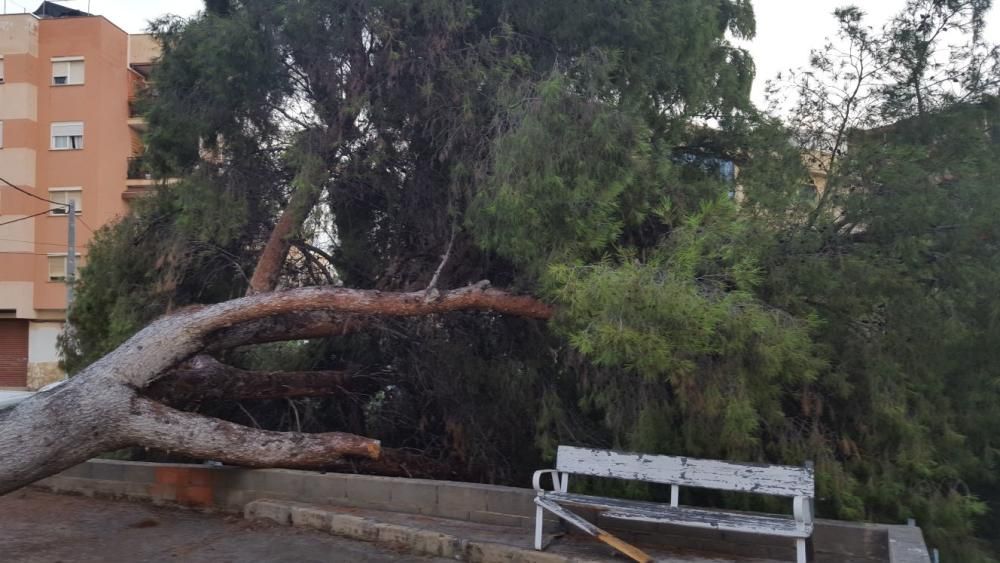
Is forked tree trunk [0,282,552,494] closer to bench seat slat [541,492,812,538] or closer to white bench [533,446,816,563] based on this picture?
white bench [533,446,816,563]

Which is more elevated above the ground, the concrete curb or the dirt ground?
the concrete curb

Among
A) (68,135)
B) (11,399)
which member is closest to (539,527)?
(11,399)

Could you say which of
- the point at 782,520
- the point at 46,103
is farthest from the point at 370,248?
the point at 46,103

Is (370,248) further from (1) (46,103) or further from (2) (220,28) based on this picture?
(1) (46,103)

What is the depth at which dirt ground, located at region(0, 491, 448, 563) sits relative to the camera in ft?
23.3

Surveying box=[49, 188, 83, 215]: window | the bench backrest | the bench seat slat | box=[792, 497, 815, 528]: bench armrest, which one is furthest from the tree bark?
box=[49, 188, 83, 215]: window

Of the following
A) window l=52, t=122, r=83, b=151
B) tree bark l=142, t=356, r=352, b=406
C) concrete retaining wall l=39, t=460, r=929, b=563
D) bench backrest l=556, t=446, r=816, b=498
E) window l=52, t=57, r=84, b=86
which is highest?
window l=52, t=57, r=84, b=86

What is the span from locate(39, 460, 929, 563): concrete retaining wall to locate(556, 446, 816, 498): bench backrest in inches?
20.4

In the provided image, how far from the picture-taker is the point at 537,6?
930cm

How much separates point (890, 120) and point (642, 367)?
4.37 metres

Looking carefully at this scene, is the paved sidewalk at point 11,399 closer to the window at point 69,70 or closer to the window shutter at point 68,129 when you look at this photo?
the window shutter at point 68,129

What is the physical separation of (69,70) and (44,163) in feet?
12.4

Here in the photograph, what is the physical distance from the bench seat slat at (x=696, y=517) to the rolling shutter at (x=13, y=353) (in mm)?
33711

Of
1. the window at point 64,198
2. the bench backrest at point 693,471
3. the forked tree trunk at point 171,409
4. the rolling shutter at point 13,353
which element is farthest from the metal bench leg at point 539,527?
the rolling shutter at point 13,353
